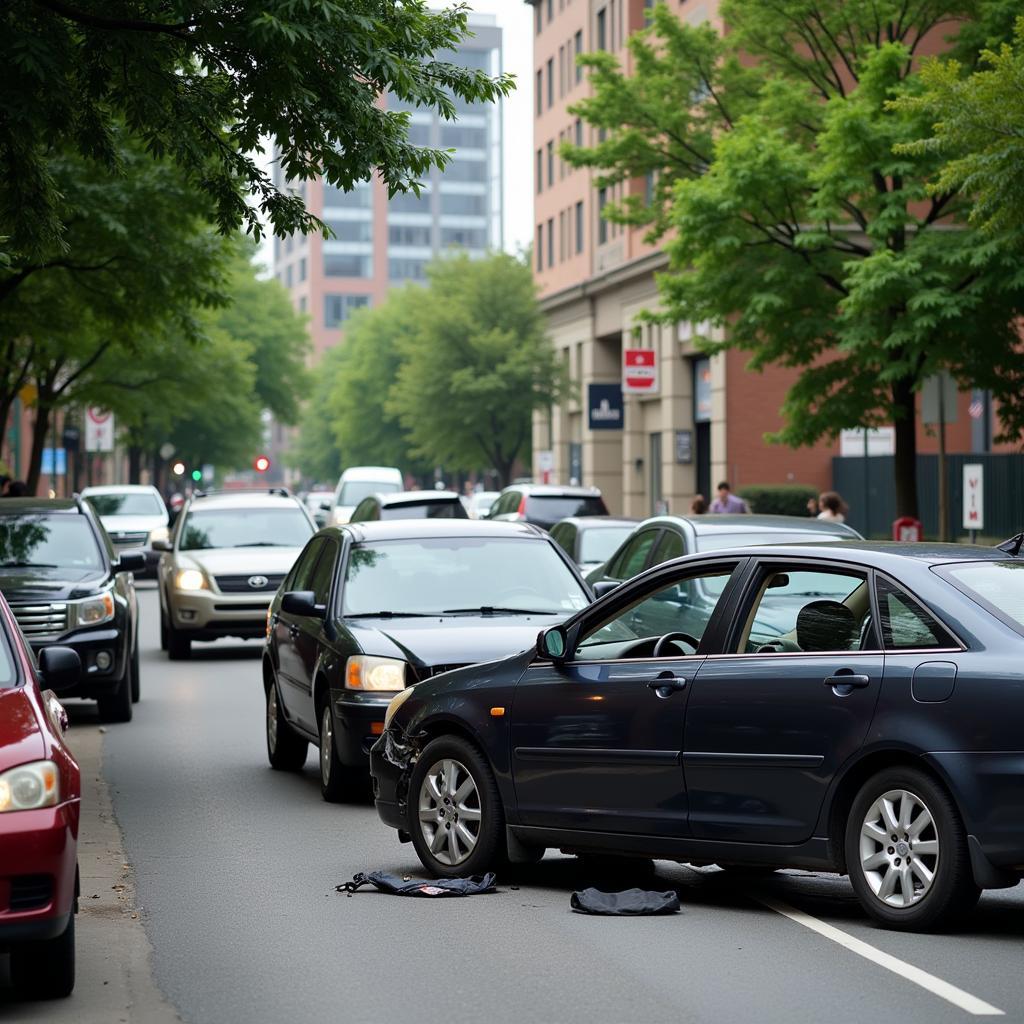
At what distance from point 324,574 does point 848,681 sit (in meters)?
5.83

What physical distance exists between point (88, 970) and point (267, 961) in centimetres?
65

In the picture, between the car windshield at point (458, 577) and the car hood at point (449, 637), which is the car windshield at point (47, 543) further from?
the car hood at point (449, 637)

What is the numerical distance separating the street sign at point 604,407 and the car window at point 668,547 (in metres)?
41.2

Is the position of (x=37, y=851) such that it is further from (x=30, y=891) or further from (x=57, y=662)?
(x=57, y=662)

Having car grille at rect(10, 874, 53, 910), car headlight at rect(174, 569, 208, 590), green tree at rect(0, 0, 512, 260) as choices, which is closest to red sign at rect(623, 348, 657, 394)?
car headlight at rect(174, 569, 208, 590)

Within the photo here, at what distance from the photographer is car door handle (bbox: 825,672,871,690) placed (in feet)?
25.5

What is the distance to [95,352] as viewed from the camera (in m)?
42.8

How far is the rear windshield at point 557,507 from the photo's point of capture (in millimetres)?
30594

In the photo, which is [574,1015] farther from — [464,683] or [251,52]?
[251,52]

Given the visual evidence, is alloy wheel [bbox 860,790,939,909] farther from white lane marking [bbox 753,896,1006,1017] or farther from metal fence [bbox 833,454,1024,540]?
metal fence [bbox 833,454,1024,540]

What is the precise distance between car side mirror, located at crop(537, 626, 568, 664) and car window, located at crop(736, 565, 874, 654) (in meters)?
0.90

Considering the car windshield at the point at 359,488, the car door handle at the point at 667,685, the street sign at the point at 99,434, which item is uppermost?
the street sign at the point at 99,434

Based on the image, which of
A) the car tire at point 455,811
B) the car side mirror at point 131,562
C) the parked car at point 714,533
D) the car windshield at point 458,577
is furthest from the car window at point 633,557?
the car tire at point 455,811

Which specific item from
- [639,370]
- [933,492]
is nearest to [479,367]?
[639,370]
